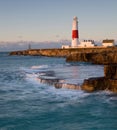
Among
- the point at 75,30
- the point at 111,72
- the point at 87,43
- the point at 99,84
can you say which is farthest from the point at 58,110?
the point at 87,43

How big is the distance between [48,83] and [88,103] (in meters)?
9.42

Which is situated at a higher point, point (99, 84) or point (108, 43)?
point (108, 43)

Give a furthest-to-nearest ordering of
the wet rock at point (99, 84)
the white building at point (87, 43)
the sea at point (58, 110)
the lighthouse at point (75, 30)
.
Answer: the white building at point (87, 43)
the lighthouse at point (75, 30)
the wet rock at point (99, 84)
the sea at point (58, 110)

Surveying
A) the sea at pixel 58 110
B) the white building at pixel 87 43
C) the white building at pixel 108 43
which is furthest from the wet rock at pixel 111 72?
the white building at pixel 108 43

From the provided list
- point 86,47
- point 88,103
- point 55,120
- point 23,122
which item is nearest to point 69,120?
point 55,120

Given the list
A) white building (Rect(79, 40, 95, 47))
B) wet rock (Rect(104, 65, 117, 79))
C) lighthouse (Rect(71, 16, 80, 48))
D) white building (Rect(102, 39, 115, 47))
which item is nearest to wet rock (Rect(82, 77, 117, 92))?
wet rock (Rect(104, 65, 117, 79))

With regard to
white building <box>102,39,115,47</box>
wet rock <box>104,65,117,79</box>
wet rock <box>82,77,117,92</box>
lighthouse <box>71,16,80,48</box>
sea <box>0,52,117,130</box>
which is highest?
lighthouse <box>71,16,80,48</box>

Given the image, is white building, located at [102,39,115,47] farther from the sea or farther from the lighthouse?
the sea

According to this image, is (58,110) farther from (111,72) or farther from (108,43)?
(108,43)

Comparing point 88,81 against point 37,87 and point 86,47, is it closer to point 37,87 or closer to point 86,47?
point 37,87

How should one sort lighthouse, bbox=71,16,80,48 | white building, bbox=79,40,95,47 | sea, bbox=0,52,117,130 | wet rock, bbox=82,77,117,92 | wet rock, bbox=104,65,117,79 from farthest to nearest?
white building, bbox=79,40,95,47
lighthouse, bbox=71,16,80,48
wet rock, bbox=104,65,117,79
wet rock, bbox=82,77,117,92
sea, bbox=0,52,117,130

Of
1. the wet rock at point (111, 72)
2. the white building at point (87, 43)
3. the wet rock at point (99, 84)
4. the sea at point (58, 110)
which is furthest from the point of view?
the white building at point (87, 43)

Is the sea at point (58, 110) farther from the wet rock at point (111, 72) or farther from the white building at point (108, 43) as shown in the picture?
the white building at point (108, 43)

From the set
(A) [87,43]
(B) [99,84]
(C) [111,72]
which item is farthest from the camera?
(A) [87,43]
